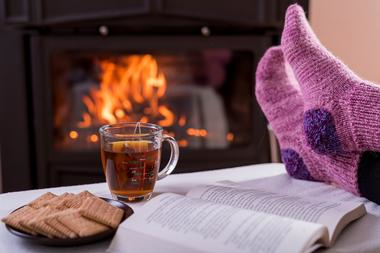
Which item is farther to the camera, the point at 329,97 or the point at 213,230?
the point at 329,97

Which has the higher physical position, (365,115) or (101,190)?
(365,115)

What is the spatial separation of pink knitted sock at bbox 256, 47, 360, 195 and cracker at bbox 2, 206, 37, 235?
1.24ft

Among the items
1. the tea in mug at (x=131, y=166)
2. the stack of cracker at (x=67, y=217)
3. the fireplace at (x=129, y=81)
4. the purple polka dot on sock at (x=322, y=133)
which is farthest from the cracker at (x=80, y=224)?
the fireplace at (x=129, y=81)

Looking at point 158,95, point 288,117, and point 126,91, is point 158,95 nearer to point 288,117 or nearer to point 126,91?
point 126,91

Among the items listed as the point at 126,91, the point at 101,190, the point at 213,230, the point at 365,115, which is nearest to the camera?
the point at 213,230

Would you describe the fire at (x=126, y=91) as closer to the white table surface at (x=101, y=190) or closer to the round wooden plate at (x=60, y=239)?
the white table surface at (x=101, y=190)

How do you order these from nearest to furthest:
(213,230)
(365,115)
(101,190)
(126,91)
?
(213,230)
(365,115)
(101,190)
(126,91)

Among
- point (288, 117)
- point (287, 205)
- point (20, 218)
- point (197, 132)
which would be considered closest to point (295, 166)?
point (288, 117)

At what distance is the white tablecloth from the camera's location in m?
0.60

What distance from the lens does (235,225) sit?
58 centimetres

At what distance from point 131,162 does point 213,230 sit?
174 millimetres

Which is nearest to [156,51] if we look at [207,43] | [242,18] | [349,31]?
[207,43]

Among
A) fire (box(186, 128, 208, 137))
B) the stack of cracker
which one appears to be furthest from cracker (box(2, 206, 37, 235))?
fire (box(186, 128, 208, 137))

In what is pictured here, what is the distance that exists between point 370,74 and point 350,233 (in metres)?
1.16
